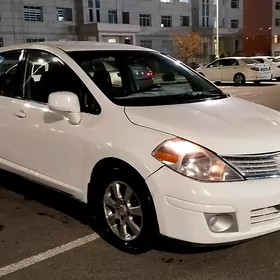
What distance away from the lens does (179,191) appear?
317 cm

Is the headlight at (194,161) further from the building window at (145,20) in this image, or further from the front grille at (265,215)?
the building window at (145,20)

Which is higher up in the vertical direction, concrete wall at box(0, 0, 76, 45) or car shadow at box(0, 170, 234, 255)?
concrete wall at box(0, 0, 76, 45)

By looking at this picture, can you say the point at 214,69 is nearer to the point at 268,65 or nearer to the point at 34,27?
the point at 268,65

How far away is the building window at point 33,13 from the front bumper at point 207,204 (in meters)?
45.5

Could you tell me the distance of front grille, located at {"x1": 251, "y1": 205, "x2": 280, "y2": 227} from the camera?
324 centimetres

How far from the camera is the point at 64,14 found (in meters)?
48.0

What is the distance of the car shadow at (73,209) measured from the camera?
359 centimetres

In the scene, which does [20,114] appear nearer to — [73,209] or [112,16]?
[73,209]

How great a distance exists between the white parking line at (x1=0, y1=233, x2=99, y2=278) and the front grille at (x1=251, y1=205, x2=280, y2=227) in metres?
1.49

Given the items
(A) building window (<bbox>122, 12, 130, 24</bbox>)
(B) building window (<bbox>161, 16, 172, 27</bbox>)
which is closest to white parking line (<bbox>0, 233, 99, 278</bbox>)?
(A) building window (<bbox>122, 12, 130, 24</bbox>)

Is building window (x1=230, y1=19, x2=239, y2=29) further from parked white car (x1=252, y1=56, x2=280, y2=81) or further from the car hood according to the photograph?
the car hood

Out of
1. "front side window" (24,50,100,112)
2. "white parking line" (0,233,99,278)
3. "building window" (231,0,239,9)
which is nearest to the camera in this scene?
"white parking line" (0,233,99,278)

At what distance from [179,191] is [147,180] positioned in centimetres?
27

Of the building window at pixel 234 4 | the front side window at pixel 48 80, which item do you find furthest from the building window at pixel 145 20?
the front side window at pixel 48 80
